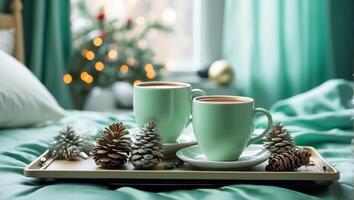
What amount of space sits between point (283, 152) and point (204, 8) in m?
1.93

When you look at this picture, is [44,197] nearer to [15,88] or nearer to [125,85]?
[15,88]

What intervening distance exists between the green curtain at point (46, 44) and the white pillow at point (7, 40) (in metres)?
0.21

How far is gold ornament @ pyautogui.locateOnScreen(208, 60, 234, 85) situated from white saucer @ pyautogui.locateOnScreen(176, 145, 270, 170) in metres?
1.53

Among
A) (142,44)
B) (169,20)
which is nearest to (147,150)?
(142,44)

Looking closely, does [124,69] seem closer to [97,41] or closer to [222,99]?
[97,41]

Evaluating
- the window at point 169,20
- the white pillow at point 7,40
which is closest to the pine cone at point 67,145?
the white pillow at point 7,40

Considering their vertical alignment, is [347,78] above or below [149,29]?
below

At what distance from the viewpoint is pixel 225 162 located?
956mm

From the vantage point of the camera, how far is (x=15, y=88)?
4.99ft

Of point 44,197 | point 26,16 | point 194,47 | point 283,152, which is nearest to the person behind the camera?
point 44,197

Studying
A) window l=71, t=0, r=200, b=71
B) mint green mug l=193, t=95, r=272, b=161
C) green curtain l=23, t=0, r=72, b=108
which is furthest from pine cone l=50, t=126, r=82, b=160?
window l=71, t=0, r=200, b=71

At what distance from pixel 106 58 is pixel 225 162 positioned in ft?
5.44

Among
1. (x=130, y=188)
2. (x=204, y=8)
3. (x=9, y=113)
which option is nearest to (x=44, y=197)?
(x=130, y=188)

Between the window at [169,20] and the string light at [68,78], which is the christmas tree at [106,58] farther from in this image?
the window at [169,20]
